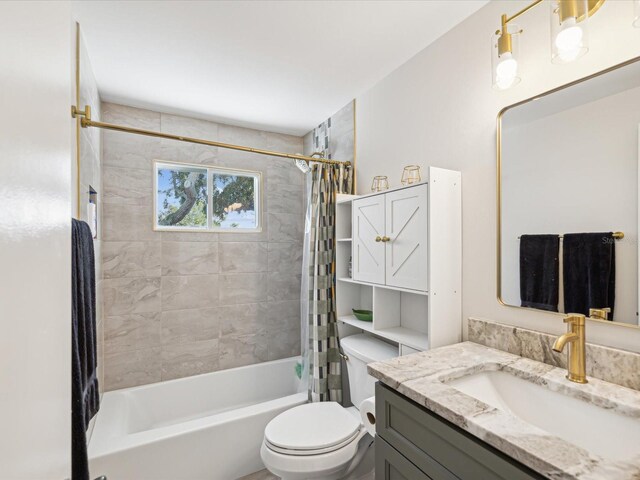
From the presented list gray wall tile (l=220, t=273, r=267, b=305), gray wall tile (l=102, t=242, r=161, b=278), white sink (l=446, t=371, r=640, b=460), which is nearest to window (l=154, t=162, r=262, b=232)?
gray wall tile (l=102, t=242, r=161, b=278)

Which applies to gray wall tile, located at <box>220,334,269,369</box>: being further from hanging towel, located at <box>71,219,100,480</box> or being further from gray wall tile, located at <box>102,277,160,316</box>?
hanging towel, located at <box>71,219,100,480</box>

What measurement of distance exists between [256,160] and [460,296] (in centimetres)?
211

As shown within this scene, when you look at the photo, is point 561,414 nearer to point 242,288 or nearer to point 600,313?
point 600,313

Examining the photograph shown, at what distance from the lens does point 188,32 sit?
1.60m

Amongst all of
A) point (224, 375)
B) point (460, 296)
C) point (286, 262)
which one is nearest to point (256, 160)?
point (286, 262)

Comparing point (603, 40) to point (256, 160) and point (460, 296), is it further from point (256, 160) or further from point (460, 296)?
point (256, 160)

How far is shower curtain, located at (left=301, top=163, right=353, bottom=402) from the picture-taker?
2.12 metres

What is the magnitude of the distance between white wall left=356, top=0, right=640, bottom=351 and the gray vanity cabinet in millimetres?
640

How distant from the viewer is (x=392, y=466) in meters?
1.02

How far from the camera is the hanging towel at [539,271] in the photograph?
1152 millimetres

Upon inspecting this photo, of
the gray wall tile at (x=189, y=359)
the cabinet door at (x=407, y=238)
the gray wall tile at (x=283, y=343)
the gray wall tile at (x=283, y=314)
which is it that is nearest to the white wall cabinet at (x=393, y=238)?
the cabinet door at (x=407, y=238)

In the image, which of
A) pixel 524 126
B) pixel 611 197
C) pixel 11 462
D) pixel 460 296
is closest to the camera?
pixel 11 462

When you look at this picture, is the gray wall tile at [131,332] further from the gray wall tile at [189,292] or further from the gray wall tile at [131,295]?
the gray wall tile at [189,292]

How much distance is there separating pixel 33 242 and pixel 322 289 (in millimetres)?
1829
